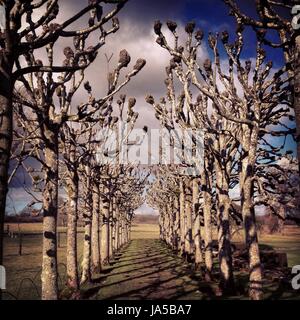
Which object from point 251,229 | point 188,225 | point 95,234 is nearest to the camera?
point 251,229

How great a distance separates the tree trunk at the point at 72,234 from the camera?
11519 mm

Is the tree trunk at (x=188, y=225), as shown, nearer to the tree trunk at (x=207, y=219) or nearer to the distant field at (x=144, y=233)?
the tree trunk at (x=207, y=219)

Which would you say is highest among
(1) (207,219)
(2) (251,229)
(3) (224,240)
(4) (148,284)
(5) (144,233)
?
(2) (251,229)

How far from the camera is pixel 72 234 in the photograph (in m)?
11.9

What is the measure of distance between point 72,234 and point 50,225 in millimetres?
4165

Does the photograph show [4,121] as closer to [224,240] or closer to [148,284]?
[224,240]

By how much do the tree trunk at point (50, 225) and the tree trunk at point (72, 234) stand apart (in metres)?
3.08

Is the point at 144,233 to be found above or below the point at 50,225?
below

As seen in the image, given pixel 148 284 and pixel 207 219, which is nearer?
pixel 148 284

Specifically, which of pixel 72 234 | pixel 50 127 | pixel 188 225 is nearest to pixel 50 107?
pixel 50 127

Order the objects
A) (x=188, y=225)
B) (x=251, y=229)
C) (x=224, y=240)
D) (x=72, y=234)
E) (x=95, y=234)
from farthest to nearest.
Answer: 1. (x=188, y=225)
2. (x=95, y=234)
3. (x=224, y=240)
4. (x=72, y=234)
5. (x=251, y=229)

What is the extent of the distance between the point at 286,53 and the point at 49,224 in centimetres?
661

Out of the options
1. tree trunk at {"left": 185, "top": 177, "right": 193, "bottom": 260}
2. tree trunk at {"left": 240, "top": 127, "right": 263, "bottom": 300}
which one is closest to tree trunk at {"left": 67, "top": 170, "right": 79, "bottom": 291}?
tree trunk at {"left": 240, "top": 127, "right": 263, "bottom": 300}

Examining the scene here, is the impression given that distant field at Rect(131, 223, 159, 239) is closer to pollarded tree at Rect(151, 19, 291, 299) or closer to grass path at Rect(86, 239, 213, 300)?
grass path at Rect(86, 239, 213, 300)
